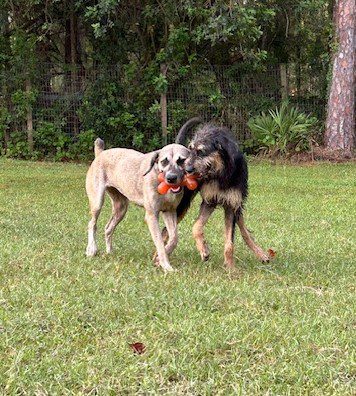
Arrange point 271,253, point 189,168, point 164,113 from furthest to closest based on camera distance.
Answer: point 164,113 → point 271,253 → point 189,168

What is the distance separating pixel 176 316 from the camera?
14.8ft

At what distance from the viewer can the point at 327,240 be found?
25.8 feet

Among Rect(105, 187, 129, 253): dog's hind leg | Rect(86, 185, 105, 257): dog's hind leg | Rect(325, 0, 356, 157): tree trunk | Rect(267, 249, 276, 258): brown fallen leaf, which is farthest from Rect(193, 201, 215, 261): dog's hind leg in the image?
Rect(325, 0, 356, 157): tree trunk

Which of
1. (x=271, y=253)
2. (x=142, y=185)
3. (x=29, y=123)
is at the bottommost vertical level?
(x=271, y=253)

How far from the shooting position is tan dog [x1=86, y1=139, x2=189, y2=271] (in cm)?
595

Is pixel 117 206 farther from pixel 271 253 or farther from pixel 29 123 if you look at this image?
pixel 29 123

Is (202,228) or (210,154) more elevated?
(210,154)

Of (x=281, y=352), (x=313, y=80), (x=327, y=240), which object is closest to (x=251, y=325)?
(x=281, y=352)

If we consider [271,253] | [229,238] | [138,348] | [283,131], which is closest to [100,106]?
[283,131]

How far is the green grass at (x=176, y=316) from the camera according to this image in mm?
3494

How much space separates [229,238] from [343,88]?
13908mm

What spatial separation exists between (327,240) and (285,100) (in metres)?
12.5

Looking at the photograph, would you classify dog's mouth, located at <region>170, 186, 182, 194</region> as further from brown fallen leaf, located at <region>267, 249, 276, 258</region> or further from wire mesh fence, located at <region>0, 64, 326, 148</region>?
wire mesh fence, located at <region>0, 64, 326, 148</region>

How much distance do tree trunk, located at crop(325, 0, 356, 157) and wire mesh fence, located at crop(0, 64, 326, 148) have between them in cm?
199
